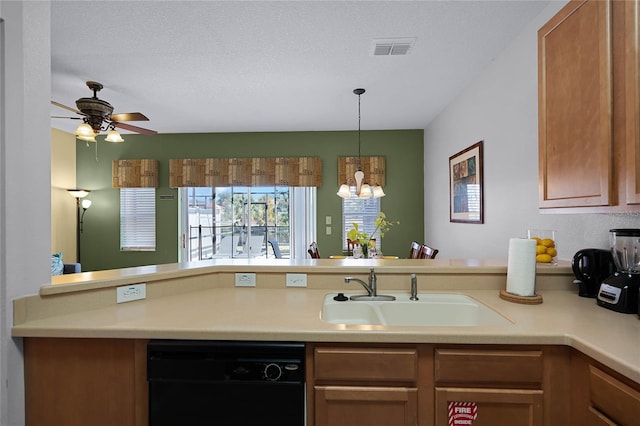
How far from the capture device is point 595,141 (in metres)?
1.11

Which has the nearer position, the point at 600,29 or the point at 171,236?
the point at 600,29

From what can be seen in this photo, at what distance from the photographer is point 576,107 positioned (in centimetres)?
120

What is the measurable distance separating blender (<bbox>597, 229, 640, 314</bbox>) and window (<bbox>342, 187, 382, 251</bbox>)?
11.5 feet

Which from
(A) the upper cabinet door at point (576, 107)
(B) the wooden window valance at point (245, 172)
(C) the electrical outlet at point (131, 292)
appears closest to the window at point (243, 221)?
(B) the wooden window valance at point (245, 172)

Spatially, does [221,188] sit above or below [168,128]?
below

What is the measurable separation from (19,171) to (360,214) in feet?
13.5

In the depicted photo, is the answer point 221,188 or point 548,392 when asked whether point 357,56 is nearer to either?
point 548,392

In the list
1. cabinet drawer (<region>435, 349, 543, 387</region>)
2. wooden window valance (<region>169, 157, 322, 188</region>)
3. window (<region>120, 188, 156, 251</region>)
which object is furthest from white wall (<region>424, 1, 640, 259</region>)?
window (<region>120, 188, 156, 251</region>)

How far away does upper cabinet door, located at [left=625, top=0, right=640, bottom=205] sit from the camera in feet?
3.21

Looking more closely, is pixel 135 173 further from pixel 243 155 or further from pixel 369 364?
pixel 369 364

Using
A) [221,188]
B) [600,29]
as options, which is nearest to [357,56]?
[600,29]

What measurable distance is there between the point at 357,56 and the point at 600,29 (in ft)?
5.65

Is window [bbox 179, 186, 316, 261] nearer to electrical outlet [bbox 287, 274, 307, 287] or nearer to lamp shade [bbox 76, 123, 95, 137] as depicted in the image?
lamp shade [bbox 76, 123, 95, 137]

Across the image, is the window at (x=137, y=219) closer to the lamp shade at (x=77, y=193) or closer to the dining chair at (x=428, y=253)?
the lamp shade at (x=77, y=193)
